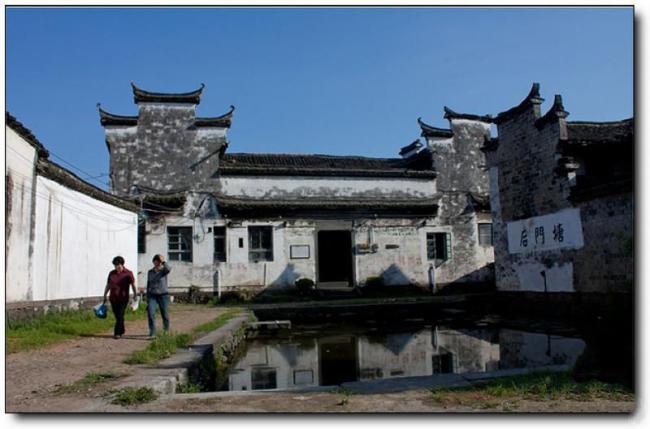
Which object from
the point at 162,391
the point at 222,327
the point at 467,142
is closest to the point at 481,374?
the point at 162,391

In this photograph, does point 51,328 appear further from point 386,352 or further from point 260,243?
point 260,243

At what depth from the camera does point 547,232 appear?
12.9 m

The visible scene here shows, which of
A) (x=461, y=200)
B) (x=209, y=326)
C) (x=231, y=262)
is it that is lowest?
(x=209, y=326)

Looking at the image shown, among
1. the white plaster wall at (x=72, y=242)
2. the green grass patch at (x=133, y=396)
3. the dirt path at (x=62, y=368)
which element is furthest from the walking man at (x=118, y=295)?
the green grass patch at (x=133, y=396)

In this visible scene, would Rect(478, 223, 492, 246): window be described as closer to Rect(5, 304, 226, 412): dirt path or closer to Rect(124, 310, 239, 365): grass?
Rect(124, 310, 239, 365): grass

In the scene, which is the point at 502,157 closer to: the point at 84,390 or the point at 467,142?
the point at 467,142

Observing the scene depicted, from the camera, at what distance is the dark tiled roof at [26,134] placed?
8237 mm

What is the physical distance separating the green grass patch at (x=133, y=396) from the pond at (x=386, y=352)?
2.27 m

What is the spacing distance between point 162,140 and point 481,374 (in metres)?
16.1

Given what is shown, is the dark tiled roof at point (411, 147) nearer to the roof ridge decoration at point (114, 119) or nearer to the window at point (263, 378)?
the roof ridge decoration at point (114, 119)

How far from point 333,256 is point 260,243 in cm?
465

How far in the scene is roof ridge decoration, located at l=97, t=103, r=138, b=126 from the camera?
18.6 meters

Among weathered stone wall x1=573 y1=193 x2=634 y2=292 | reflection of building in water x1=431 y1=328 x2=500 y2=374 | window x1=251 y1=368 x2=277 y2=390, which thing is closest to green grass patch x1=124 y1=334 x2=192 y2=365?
window x1=251 y1=368 x2=277 y2=390

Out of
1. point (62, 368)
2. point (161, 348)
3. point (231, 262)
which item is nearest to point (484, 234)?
point (231, 262)
